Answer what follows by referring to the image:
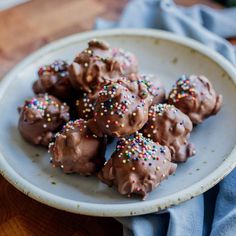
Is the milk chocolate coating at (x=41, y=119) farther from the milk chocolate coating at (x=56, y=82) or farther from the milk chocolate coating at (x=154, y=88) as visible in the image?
the milk chocolate coating at (x=154, y=88)

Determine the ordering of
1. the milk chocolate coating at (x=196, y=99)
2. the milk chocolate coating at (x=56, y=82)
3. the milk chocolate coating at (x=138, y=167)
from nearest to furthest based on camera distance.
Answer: the milk chocolate coating at (x=138, y=167) → the milk chocolate coating at (x=196, y=99) → the milk chocolate coating at (x=56, y=82)

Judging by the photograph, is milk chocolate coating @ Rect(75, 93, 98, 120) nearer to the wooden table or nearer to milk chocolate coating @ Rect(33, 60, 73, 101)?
milk chocolate coating @ Rect(33, 60, 73, 101)

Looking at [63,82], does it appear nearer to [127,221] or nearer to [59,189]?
[59,189]

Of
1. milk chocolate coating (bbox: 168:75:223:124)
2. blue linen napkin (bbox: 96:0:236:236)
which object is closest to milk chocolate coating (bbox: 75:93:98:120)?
milk chocolate coating (bbox: 168:75:223:124)

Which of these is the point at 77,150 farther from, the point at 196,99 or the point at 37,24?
the point at 37,24

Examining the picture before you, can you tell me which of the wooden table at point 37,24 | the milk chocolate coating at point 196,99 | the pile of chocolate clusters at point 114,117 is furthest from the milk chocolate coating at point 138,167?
the wooden table at point 37,24

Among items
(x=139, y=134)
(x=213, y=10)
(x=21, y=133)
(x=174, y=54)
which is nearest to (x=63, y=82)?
(x=21, y=133)

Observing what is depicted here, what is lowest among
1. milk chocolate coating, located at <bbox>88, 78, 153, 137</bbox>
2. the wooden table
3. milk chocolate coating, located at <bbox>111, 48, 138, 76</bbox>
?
the wooden table
